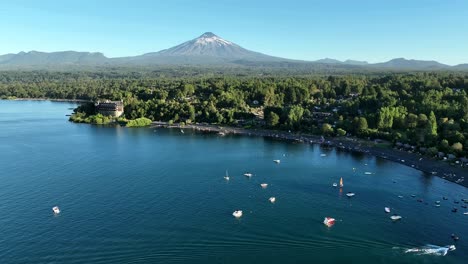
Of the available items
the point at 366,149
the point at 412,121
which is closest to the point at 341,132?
the point at 366,149

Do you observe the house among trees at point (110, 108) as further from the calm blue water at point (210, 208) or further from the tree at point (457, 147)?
the tree at point (457, 147)

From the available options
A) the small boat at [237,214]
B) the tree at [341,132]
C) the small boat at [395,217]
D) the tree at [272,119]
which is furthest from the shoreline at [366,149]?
the small boat at [237,214]

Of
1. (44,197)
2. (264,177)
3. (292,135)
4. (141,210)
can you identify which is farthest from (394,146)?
(44,197)

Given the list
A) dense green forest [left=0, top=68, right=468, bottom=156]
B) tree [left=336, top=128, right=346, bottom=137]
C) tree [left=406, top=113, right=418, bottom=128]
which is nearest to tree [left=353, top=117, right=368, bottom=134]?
dense green forest [left=0, top=68, right=468, bottom=156]

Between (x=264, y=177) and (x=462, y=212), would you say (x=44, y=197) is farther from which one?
(x=462, y=212)

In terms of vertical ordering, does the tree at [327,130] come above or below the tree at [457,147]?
below

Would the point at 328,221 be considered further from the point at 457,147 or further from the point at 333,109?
the point at 333,109
